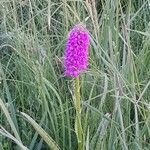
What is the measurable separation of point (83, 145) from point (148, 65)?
51cm

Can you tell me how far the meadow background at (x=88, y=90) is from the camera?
1.11 meters

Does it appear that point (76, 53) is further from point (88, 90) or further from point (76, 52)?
point (88, 90)

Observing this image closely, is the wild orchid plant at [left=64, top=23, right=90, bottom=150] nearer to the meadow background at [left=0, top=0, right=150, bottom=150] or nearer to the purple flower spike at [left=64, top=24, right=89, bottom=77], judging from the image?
the purple flower spike at [left=64, top=24, right=89, bottom=77]

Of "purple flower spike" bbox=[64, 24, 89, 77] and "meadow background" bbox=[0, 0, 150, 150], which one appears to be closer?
"purple flower spike" bbox=[64, 24, 89, 77]

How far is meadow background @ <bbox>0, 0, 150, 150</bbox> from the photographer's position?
1111 mm

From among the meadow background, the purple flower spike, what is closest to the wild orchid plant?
the purple flower spike

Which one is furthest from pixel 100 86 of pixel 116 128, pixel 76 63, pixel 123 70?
pixel 76 63

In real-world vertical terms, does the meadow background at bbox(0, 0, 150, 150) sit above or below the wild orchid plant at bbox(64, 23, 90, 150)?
below

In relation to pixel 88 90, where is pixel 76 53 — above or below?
above

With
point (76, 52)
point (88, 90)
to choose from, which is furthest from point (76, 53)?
point (88, 90)

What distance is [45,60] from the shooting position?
4.78ft

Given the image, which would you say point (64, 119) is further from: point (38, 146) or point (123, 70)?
point (123, 70)

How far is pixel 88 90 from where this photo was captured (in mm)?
1396

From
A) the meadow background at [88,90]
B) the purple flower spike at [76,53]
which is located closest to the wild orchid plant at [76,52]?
the purple flower spike at [76,53]
